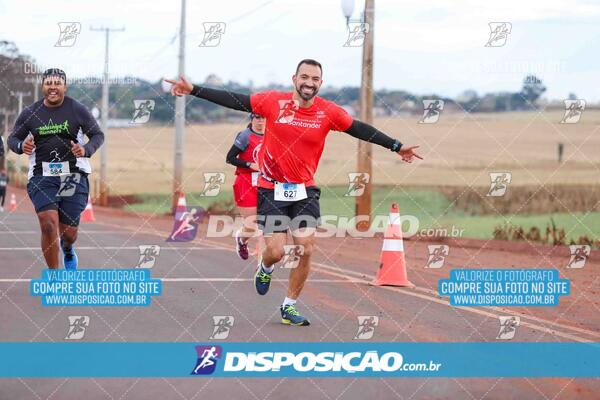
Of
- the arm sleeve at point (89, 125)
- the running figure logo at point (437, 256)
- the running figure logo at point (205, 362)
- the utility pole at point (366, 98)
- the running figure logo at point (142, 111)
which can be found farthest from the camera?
the utility pole at point (366, 98)

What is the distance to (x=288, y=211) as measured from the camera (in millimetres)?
10703

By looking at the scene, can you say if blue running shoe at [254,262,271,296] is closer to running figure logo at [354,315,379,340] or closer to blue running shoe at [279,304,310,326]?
blue running shoe at [279,304,310,326]

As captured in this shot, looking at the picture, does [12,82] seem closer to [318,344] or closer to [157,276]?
[157,276]

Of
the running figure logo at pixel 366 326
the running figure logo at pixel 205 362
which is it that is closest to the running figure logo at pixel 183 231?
the running figure logo at pixel 366 326

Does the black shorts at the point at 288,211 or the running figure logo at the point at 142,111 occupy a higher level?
the running figure logo at the point at 142,111

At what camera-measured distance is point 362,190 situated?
26484 mm

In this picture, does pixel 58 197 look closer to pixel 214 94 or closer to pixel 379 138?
pixel 214 94

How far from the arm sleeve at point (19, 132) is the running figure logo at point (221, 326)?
2596mm

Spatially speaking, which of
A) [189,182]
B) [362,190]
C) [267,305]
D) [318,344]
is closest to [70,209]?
[267,305]

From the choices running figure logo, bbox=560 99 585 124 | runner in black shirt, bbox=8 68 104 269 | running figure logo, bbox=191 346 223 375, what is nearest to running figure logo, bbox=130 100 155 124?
runner in black shirt, bbox=8 68 104 269

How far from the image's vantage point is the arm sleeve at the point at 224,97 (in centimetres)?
980

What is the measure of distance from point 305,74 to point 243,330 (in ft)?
7.52

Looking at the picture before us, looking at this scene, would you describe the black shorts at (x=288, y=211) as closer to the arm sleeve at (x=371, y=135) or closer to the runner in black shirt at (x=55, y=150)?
the arm sleeve at (x=371, y=135)

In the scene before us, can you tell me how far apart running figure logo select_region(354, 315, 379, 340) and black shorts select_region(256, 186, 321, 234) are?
3.28ft
